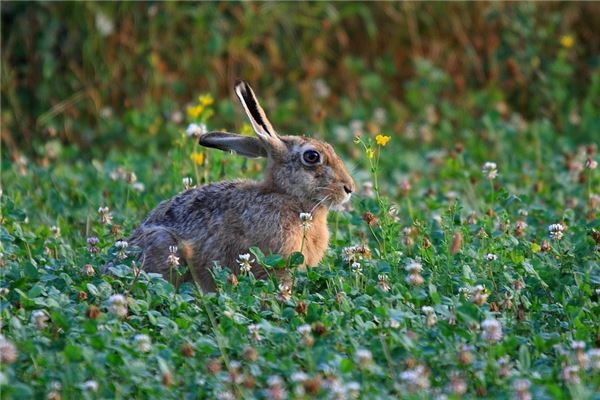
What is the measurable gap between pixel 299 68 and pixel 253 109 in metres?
5.13

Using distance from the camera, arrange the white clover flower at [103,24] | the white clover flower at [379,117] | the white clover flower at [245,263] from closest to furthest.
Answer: the white clover flower at [245,263], the white clover flower at [103,24], the white clover flower at [379,117]

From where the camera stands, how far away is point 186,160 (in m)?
8.27

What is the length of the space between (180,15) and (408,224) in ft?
13.4

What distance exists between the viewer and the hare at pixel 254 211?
21.6 ft

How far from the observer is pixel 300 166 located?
6938 mm

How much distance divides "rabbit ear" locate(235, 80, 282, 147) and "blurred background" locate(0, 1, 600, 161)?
139 inches

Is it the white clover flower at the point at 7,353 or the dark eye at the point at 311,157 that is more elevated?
the dark eye at the point at 311,157

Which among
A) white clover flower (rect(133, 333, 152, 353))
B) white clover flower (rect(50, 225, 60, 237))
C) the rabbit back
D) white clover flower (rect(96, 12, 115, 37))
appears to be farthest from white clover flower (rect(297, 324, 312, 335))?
white clover flower (rect(96, 12, 115, 37))

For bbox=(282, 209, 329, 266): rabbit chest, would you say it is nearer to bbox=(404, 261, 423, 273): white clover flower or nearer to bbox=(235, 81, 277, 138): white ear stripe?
Answer: bbox=(235, 81, 277, 138): white ear stripe

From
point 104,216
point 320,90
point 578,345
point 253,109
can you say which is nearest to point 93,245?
point 104,216

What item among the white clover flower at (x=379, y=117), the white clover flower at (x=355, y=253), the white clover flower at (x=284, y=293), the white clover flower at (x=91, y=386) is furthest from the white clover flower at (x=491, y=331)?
the white clover flower at (x=379, y=117)

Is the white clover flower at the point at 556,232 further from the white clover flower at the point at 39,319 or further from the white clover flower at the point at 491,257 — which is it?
A: the white clover flower at the point at 39,319

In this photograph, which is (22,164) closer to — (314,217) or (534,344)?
(314,217)

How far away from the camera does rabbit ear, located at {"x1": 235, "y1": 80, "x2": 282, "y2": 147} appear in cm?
689
